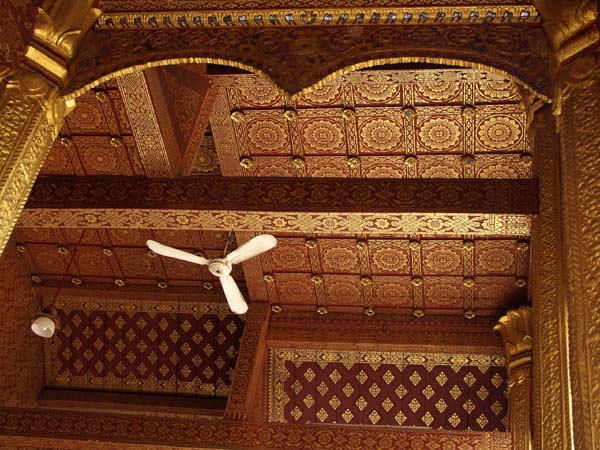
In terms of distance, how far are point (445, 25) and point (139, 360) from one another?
6.21 m

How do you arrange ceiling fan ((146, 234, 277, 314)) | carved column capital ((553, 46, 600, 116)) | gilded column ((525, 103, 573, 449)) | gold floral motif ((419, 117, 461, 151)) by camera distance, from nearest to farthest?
gilded column ((525, 103, 573, 449)), carved column capital ((553, 46, 600, 116)), ceiling fan ((146, 234, 277, 314)), gold floral motif ((419, 117, 461, 151))

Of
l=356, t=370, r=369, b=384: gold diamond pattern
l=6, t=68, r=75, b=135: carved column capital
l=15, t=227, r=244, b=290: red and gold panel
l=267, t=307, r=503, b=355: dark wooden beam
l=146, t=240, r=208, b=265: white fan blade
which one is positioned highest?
l=15, t=227, r=244, b=290: red and gold panel

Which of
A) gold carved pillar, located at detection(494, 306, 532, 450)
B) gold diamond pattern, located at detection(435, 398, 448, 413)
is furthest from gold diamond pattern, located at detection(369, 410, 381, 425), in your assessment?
gold carved pillar, located at detection(494, 306, 532, 450)

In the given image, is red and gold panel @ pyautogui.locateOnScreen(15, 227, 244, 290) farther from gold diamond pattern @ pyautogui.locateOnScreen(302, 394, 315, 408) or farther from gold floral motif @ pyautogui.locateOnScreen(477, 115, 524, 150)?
gold floral motif @ pyautogui.locateOnScreen(477, 115, 524, 150)

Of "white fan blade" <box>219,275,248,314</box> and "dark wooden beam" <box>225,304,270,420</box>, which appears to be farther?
"dark wooden beam" <box>225,304,270,420</box>

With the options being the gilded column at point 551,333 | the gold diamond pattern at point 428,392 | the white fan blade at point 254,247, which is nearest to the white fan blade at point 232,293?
the white fan blade at point 254,247

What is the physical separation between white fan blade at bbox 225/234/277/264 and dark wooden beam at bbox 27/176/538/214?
0.28 m

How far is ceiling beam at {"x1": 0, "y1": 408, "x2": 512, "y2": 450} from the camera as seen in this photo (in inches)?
324

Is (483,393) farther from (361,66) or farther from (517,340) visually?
(361,66)

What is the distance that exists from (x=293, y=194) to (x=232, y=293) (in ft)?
3.63

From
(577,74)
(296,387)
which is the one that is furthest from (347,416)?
(577,74)

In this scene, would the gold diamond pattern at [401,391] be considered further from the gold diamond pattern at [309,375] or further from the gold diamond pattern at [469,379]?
the gold diamond pattern at [309,375]

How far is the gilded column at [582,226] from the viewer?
3607mm

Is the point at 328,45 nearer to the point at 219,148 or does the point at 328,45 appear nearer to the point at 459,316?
the point at 219,148
